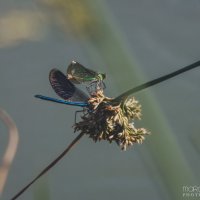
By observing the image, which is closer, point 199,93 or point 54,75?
point 54,75

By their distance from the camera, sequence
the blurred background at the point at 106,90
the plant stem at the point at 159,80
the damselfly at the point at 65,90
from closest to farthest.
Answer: the plant stem at the point at 159,80 < the damselfly at the point at 65,90 < the blurred background at the point at 106,90

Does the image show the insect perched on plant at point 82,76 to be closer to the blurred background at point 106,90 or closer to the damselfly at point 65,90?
the damselfly at point 65,90

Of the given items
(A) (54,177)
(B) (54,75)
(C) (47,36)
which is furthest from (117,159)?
(B) (54,75)

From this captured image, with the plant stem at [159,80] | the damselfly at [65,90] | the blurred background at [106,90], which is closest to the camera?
the plant stem at [159,80]

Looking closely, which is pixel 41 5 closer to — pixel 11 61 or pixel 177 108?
pixel 11 61

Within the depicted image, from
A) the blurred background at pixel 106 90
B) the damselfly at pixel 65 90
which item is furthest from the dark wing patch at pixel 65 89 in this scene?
the blurred background at pixel 106 90

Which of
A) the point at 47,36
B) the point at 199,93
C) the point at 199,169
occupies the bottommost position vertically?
the point at 199,169

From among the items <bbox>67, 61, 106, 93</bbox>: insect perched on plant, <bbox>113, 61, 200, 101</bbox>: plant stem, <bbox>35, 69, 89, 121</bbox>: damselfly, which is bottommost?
<bbox>113, 61, 200, 101</bbox>: plant stem

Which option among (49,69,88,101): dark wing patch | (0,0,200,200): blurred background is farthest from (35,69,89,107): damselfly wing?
(0,0,200,200): blurred background

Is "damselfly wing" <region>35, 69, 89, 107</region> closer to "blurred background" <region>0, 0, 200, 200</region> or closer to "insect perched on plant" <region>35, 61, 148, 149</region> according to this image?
"insect perched on plant" <region>35, 61, 148, 149</region>
